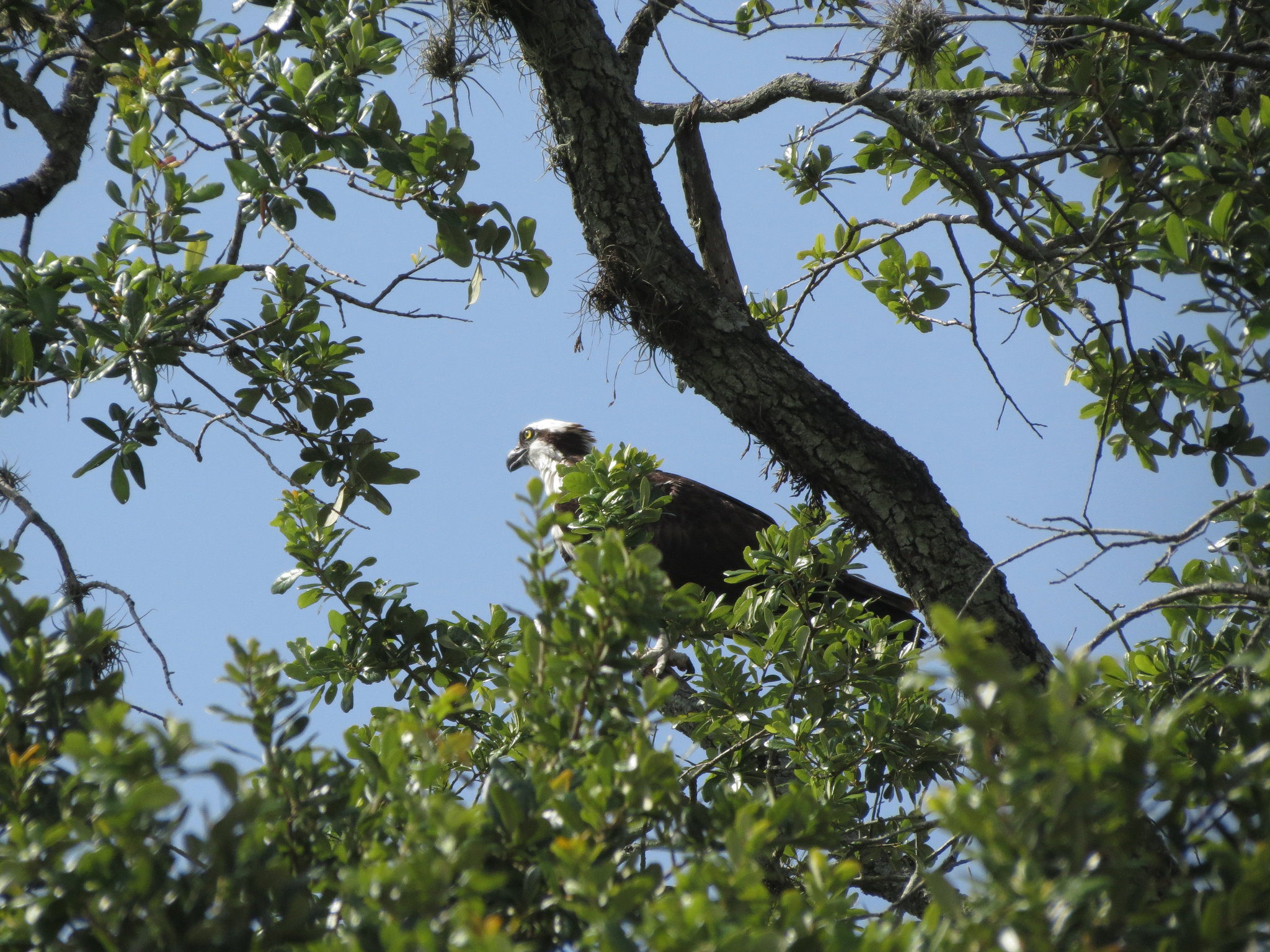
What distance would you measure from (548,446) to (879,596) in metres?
3.83

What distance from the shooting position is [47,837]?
3.98 ft

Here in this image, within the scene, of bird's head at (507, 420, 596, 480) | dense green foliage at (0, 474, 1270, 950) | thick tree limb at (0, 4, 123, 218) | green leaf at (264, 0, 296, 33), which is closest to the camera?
dense green foliage at (0, 474, 1270, 950)

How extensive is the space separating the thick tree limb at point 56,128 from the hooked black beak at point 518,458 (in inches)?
194

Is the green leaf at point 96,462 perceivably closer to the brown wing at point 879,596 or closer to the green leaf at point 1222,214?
the green leaf at point 1222,214

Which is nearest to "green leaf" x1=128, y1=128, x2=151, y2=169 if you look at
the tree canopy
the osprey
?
the tree canopy

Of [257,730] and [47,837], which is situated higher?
[257,730]

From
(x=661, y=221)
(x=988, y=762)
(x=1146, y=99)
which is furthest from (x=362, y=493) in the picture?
(x=1146, y=99)

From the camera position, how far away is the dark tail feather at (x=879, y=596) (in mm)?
4863

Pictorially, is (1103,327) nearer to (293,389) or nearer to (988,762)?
(988,762)

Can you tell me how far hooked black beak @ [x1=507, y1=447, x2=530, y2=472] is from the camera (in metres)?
8.26

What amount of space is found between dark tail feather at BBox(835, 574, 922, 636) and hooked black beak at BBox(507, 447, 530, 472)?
3.94 meters

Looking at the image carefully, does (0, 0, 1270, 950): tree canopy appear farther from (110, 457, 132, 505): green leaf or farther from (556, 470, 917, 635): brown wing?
(556, 470, 917, 635): brown wing

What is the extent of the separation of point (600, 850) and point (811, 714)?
170 centimetres

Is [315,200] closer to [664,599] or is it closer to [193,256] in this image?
[193,256]
